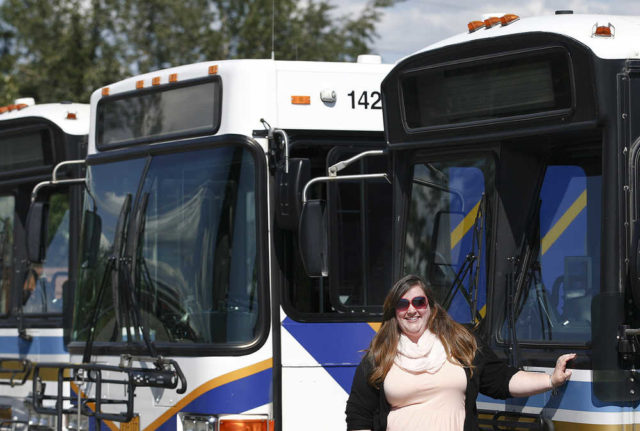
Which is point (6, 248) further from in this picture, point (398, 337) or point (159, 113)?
point (398, 337)

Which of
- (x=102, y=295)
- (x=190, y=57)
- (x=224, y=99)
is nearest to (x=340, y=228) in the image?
(x=224, y=99)

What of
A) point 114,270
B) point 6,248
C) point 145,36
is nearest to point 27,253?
point 6,248

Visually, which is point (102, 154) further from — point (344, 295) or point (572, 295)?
point (572, 295)

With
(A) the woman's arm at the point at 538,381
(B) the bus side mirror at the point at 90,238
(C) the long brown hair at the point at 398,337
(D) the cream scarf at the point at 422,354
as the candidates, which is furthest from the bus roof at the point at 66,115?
(A) the woman's arm at the point at 538,381

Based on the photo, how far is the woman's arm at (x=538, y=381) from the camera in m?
5.38

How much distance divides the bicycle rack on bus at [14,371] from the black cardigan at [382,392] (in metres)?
5.74

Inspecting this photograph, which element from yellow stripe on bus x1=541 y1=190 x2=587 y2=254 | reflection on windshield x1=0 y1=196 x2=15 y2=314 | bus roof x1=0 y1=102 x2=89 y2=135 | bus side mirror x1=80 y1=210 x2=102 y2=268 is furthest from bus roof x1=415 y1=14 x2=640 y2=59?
reflection on windshield x1=0 y1=196 x2=15 y2=314

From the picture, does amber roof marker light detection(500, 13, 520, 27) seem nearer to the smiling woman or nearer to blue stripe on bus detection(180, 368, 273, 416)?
the smiling woman

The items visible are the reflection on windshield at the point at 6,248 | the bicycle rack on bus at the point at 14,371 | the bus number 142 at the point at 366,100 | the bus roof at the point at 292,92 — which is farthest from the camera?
the reflection on windshield at the point at 6,248

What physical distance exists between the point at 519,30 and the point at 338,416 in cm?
289

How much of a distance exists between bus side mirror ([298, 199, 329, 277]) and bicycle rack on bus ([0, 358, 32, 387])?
414 cm

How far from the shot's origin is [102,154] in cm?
903

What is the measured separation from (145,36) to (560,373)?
74.8 feet

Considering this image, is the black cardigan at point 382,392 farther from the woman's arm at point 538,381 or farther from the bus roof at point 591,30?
the bus roof at point 591,30
